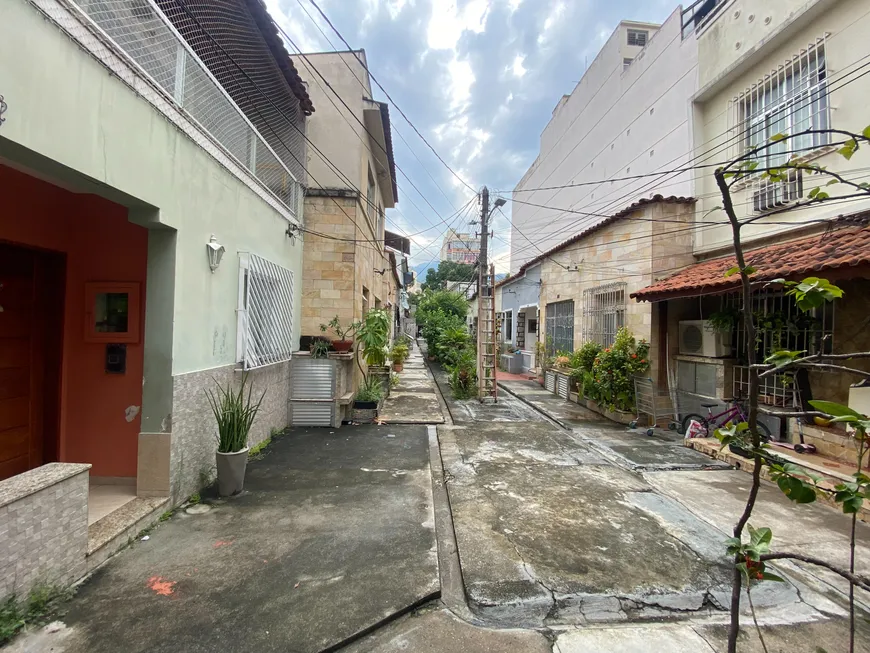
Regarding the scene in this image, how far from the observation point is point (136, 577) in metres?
2.64

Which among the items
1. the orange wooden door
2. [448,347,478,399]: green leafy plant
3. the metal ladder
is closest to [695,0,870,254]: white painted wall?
the metal ladder

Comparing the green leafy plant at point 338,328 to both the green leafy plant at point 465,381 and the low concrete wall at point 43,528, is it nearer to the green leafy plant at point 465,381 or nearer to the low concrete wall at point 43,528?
the green leafy plant at point 465,381

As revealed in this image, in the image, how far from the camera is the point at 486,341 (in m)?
9.88

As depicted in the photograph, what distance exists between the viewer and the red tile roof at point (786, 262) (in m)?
4.26

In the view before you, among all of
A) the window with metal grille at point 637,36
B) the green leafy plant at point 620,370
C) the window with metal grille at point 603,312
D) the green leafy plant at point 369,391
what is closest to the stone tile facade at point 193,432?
the green leafy plant at point 369,391

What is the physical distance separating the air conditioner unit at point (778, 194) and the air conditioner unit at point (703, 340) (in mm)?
1986

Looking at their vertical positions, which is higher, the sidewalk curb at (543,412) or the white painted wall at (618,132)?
the white painted wall at (618,132)

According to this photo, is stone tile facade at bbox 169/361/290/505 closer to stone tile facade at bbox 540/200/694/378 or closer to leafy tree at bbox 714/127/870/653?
leafy tree at bbox 714/127/870/653

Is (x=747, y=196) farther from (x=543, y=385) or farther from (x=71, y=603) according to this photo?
(x=71, y=603)

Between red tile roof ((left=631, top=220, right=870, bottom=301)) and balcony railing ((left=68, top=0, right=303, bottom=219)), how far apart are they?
18.7ft

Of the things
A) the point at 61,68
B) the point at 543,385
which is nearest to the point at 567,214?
the point at 543,385

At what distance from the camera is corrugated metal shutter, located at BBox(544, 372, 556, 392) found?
10985 millimetres

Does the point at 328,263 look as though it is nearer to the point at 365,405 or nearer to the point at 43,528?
the point at 365,405

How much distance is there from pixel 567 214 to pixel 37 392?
1529 centimetres
